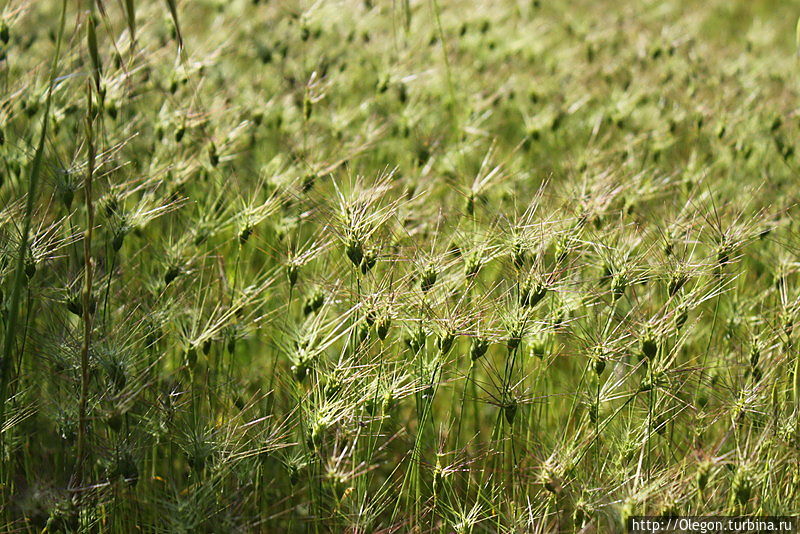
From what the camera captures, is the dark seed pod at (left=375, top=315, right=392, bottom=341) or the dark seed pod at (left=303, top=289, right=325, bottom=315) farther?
the dark seed pod at (left=303, top=289, right=325, bottom=315)

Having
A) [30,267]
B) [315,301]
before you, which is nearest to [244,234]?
[315,301]

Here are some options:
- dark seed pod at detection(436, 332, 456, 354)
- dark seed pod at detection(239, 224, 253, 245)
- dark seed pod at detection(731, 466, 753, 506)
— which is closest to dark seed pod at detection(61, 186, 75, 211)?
dark seed pod at detection(239, 224, 253, 245)

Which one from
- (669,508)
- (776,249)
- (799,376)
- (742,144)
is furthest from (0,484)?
(742,144)

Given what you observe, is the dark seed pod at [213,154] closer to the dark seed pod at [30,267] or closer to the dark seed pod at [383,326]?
the dark seed pod at [30,267]

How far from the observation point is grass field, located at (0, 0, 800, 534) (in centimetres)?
156

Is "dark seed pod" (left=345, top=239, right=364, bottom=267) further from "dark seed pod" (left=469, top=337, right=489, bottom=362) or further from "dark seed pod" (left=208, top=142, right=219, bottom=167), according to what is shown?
"dark seed pod" (left=208, top=142, right=219, bottom=167)

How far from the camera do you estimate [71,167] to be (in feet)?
Answer: 6.15

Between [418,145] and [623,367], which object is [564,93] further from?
[623,367]

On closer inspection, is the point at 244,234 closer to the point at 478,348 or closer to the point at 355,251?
the point at 355,251

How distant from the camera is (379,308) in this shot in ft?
5.35

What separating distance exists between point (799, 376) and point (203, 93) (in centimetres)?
215

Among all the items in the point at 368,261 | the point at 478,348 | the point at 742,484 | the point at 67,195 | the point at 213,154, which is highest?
the point at 67,195

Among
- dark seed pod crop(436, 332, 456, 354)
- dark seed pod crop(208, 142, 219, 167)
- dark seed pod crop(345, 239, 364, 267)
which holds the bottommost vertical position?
dark seed pod crop(436, 332, 456, 354)

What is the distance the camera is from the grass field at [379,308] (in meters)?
1.56
